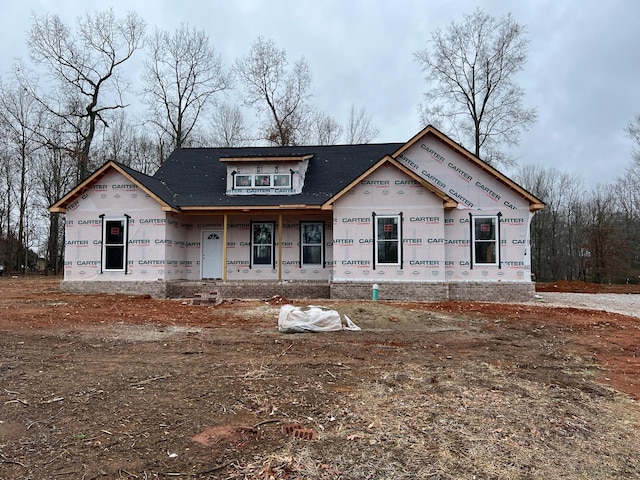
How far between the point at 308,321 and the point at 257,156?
10579 millimetres

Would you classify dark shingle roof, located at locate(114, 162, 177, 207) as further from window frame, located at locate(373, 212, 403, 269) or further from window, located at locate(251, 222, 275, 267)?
window frame, located at locate(373, 212, 403, 269)

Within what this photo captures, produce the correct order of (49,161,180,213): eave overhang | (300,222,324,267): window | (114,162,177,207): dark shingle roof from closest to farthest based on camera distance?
(49,161,180,213): eave overhang < (114,162,177,207): dark shingle roof < (300,222,324,267): window

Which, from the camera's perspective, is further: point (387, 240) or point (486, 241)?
point (486, 241)

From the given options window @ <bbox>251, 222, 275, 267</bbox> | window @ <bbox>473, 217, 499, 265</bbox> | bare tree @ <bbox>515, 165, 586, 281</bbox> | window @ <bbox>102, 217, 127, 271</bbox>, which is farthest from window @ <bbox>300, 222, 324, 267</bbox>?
bare tree @ <bbox>515, 165, 586, 281</bbox>

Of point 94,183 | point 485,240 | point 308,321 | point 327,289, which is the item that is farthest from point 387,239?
point 94,183

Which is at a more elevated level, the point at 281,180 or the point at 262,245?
the point at 281,180

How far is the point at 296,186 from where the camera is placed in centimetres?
1802

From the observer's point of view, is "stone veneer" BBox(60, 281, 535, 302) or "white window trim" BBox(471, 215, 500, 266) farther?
"white window trim" BBox(471, 215, 500, 266)

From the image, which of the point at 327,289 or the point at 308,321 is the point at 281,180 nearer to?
the point at 327,289

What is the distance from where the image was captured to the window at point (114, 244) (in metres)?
16.8

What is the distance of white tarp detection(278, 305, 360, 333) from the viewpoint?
8.98 metres

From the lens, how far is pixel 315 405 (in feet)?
15.2

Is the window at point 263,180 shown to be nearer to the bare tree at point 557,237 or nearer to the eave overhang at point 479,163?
the eave overhang at point 479,163

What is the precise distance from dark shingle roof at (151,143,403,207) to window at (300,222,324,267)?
1318mm
